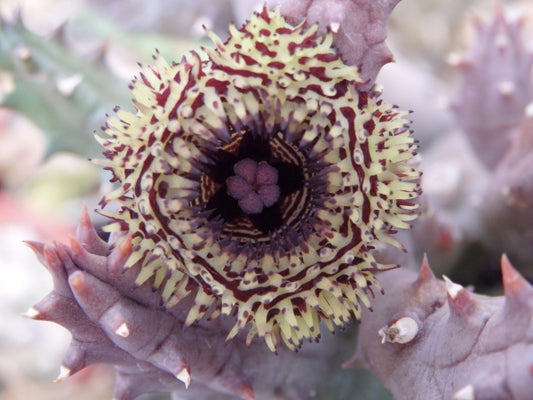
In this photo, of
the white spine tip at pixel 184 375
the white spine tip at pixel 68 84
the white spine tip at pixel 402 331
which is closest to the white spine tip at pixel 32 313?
the white spine tip at pixel 184 375

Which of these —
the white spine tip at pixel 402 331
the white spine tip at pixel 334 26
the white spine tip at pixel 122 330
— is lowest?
the white spine tip at pixel 122 330

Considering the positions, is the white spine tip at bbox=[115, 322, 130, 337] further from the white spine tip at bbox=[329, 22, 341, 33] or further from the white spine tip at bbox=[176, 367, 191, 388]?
the white spine tip at bbox=[329, 22, 341, 33]

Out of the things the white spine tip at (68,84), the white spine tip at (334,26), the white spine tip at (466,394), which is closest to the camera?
the white spine tip at (466,394)

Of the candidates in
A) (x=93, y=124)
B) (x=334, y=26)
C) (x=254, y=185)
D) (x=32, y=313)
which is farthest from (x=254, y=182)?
(x=93, y=124)

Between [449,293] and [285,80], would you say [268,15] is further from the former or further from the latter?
[449,293]

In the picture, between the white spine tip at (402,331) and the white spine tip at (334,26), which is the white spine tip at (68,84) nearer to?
the white spine tip at (334,26)

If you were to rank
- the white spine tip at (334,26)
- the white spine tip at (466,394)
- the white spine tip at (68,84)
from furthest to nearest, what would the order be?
1. the white spine tip at (68,84)
2. the white spine tip at (334,26)
3. the white spine tip at (466,394)
